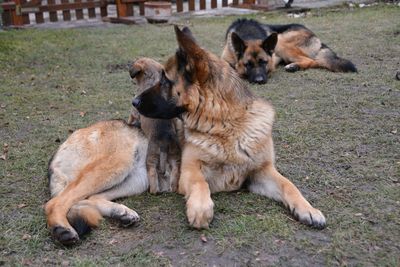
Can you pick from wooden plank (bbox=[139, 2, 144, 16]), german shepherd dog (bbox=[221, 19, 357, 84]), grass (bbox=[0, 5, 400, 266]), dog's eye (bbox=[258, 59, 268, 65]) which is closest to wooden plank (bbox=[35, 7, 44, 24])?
wooden plank (bbox=[139, 2, 144, 16])

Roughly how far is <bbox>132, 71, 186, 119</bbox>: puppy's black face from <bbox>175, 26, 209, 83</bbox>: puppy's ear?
17 centimetres

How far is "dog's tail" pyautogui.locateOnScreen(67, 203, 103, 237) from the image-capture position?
3.11 m

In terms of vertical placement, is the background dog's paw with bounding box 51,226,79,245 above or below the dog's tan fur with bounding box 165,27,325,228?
below

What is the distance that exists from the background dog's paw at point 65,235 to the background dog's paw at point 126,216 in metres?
0.38

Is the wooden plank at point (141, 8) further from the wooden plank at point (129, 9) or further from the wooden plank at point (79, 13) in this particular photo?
the wooden plank at point (79, 13)

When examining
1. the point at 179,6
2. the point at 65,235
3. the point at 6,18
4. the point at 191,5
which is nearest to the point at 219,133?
the point at 65,235

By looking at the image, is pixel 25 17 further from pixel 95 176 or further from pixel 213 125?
pixel 213 125

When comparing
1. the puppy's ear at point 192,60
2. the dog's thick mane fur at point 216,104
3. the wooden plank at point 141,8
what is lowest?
the dog's thick mane fur at point 216,104

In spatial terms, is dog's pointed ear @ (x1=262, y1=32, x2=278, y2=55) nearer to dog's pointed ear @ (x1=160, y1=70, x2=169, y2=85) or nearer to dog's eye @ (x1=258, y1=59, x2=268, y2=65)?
dog's eye @ (x1=258, y1=59, x2=268, y2=65)

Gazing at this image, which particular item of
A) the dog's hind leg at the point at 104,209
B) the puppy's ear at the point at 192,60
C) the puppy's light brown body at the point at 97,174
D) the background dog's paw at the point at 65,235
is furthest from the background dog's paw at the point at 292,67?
the background dog's paw at the point at 65,235

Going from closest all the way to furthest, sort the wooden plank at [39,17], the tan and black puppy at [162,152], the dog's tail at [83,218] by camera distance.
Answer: the dog's tail at [83,218], the tan and black puppy at [162,152], the wooden plank at [39,17]

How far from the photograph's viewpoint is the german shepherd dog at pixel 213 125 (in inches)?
137

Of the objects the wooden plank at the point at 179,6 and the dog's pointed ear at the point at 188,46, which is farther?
the wooden plank at the point at 179,6

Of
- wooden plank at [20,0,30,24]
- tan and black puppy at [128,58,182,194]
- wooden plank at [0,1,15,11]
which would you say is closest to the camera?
tan and black puppy at [128,58,182,194]
